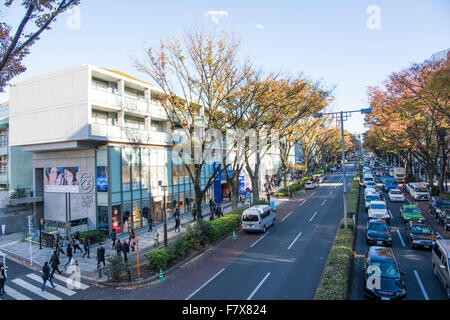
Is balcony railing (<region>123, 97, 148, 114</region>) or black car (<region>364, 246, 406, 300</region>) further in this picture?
balcony railing (<region>123, 97, 148, 114</region>)

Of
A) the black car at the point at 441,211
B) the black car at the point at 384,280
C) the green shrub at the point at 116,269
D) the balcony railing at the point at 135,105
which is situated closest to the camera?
the black car at the point at 384,280

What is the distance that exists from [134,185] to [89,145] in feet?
16.5

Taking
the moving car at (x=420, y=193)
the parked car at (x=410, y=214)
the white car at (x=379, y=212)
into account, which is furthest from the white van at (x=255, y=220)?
the moving car at (x=420, y=193)

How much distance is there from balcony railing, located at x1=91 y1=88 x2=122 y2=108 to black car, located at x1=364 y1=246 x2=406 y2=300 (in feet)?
69.2

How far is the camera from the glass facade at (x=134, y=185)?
22.4 metres

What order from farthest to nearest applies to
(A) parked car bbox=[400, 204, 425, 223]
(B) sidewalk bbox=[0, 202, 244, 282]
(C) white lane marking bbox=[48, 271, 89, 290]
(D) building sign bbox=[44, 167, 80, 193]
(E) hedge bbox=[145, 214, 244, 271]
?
(D) building sign bbox=[44, 167, 80, 193]
(A) parked car bbox=[400, 204, 425, 223]
(B) sidewalk bbox=[0, 202, 244, 282]
(E) hedge bbox=[145, 214, 244, 271]
(C) white lane marking bbox=[48, 271, 89, 290]

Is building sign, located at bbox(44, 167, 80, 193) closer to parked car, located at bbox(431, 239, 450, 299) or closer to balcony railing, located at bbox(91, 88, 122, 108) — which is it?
balcony railing, located at bbox(91, 88, 122, 108)

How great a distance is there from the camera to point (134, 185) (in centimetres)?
2473

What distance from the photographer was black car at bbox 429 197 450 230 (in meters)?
20.8

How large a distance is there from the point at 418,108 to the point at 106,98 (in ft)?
84.6

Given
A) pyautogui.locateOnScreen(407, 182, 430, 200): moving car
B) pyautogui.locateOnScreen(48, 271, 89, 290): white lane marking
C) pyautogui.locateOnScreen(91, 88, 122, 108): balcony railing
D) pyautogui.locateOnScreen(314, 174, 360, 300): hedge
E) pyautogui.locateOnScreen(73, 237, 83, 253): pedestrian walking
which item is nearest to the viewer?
pyautogui.locateOnScreen(314, 174, 360, 300): hedge

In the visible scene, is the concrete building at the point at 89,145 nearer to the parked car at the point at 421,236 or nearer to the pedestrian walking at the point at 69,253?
the pedestrian walking at the point at 69,253

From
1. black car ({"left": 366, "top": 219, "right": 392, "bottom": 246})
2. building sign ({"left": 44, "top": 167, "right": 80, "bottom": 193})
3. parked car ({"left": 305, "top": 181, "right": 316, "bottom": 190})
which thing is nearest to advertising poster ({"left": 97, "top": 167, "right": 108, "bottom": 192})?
building sign ({"left": 44, "top": 167, "right": 80, "bottom": 193})

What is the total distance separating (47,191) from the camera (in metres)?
25.9
